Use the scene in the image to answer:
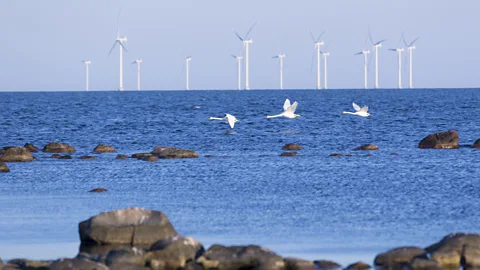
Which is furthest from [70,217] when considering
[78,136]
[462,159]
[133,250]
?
[78,136]

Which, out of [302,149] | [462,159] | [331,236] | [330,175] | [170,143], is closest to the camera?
[331,236]

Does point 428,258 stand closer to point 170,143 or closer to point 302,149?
point 302,149

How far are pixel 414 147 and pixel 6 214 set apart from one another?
2857 cm

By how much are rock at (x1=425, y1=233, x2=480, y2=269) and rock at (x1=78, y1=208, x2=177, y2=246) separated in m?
5.35

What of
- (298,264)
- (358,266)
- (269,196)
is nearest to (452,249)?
(358,266)

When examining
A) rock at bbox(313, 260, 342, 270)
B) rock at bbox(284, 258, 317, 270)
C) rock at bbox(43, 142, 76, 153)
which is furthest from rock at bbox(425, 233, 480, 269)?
rock at bbox(43, 142, 76, 153)

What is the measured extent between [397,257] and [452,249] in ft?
3.69

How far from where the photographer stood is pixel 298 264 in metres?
16.9

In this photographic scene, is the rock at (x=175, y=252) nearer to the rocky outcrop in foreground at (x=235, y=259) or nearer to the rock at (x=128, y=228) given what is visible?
the rocky outcrop in foreground at (x=235, y=259)

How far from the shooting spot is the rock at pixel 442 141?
46.2 m

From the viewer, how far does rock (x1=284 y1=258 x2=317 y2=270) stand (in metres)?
16.8

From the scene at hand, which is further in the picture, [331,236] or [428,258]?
[331,236]

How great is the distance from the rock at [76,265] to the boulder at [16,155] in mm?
26386

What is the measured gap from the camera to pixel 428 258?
56.5 ft
